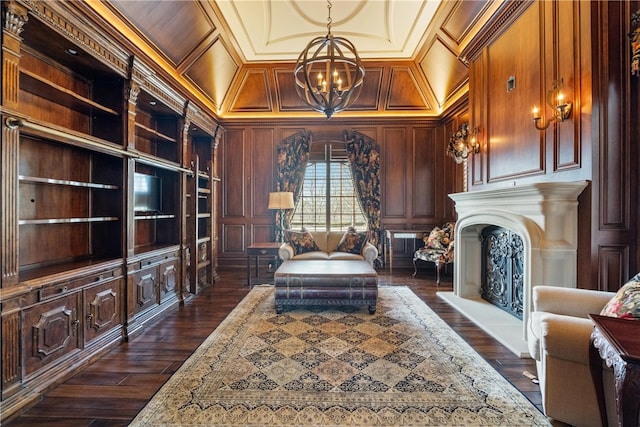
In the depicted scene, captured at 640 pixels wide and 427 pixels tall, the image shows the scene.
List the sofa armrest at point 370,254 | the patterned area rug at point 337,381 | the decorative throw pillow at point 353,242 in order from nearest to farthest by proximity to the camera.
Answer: the patterned area rug at point 337,381, the sofa armrest at point 370,254, the decorative throw pillow at point 353,242

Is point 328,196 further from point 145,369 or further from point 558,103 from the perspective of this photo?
point 145,369

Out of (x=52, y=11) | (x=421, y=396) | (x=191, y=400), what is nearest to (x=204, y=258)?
(x=191, y=400)

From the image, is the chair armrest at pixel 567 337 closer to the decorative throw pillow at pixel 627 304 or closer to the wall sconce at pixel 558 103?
the decorative throw pillow at pixel 627 304

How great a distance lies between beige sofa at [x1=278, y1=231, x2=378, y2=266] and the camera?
4664 mm

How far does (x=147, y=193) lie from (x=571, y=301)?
14.7ft

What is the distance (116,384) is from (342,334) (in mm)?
1915

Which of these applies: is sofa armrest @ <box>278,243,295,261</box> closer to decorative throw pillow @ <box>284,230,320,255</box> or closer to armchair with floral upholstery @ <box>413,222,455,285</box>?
decorative throw pillow @ <box>284,230,320,255</box>

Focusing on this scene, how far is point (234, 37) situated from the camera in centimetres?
479

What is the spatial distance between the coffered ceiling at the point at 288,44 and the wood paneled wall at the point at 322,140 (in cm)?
33

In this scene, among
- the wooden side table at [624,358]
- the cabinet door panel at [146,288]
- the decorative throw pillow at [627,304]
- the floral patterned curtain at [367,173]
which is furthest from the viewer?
the floral patterned curtain at [367,173]

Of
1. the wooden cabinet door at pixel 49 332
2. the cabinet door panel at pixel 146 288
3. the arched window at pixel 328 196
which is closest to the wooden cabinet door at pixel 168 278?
the cabinet door panel at pixel 146 288

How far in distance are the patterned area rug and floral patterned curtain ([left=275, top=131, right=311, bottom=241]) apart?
11.6 ft

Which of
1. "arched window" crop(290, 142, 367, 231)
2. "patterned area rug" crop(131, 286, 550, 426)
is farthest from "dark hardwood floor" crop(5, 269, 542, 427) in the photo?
"arched window" crop(290, 142, 367, 231)

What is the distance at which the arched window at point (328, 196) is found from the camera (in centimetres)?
652
